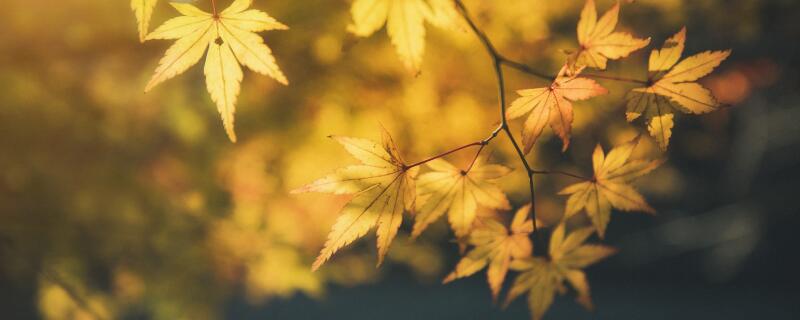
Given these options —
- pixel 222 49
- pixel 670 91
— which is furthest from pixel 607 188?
pixel 222 49

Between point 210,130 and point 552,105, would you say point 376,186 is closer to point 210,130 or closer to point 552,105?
point 552,105

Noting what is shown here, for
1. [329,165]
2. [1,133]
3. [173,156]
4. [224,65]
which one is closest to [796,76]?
[329,165]

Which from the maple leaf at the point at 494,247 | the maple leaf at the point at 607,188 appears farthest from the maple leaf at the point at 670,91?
the maple leaf at the point at 494,247

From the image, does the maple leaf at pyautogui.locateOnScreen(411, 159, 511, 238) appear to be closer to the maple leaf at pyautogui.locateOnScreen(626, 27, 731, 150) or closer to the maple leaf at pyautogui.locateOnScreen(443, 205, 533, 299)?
the maple leaf at pyautogui.locateOnScreen(443, 205, 533, 299)

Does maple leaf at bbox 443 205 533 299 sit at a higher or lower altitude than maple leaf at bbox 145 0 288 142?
lower

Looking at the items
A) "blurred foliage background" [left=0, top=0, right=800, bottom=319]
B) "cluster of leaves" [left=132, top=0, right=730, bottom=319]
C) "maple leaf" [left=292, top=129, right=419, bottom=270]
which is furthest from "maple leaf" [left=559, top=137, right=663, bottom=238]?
"blurred foliage background" [left=0, top=0, right=800, bottom=319]

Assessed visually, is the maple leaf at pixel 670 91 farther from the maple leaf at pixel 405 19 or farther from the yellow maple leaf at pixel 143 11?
the yellow maple leaf at pixel 143 11

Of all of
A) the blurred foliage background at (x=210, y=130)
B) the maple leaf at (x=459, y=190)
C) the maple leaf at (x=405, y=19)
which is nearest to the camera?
the maple leaf at (x=405, y=19)
